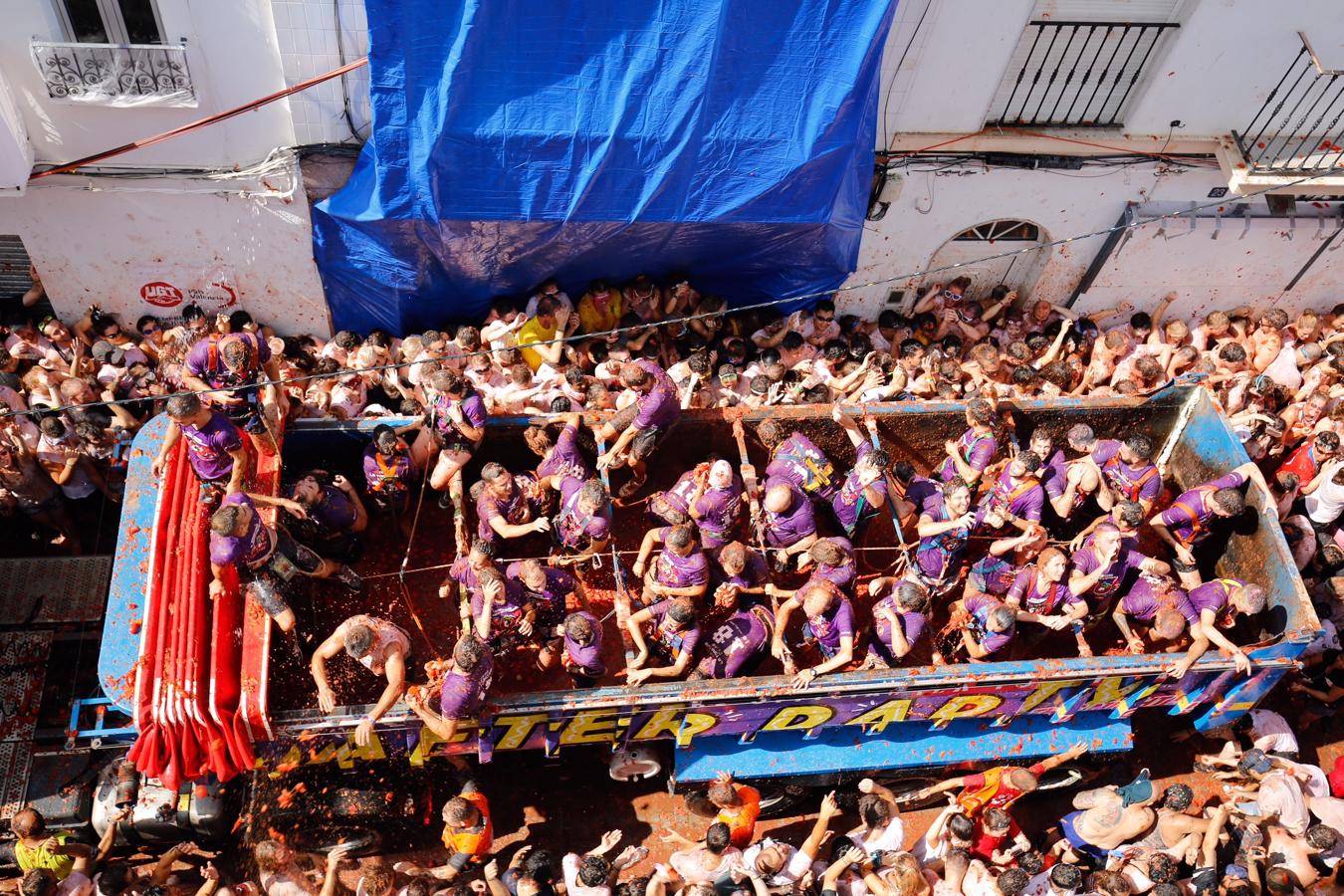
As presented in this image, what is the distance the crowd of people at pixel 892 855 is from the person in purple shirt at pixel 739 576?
53.6 inches

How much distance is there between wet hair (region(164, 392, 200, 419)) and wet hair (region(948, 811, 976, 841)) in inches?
241

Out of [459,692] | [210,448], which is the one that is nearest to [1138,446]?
[459,692]

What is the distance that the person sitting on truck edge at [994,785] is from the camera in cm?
820

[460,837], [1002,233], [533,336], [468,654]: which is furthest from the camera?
[1002,233]

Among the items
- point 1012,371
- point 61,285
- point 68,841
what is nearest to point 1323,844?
point 1012,371

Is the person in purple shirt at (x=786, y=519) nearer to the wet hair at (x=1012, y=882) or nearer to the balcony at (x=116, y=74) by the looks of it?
the wet hair at (x=1012, y=882)

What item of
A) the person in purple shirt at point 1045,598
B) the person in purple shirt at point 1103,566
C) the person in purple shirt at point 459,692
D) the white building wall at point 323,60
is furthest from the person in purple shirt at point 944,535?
the white building wall at point 323,60

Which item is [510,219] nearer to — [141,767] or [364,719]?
[364,719]

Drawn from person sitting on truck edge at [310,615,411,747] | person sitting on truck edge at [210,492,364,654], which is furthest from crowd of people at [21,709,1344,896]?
person sitting on truck edge at [210,492,364,654]

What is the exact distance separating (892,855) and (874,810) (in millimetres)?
333

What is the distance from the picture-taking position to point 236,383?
324 inches

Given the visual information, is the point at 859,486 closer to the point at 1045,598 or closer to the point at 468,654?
the point at 1045,598

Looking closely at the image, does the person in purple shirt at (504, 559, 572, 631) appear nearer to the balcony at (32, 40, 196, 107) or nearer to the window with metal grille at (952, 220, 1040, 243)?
the balcony at (32, 40, 196, 107)

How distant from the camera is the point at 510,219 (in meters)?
9.30
